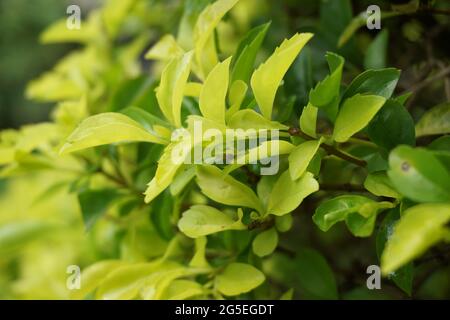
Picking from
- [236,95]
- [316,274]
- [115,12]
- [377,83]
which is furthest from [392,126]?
[115,12]

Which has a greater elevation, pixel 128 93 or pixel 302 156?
pixel 128 93

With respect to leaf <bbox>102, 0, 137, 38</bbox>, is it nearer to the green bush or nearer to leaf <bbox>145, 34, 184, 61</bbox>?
the green bush

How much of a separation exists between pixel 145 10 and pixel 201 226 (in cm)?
69

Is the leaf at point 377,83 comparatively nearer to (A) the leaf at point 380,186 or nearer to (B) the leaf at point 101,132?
(A) the leaf at point 380,186

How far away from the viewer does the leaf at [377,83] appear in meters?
0.49

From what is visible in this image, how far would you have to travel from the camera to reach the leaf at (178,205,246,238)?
20.1 inches

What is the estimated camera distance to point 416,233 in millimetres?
346

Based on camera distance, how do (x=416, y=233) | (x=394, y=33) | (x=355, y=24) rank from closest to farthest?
(x=416, y=233), (x=355, y=24), (x=394, y=33)

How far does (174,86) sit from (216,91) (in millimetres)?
45

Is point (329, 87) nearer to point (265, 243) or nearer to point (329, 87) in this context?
point (329, 87)

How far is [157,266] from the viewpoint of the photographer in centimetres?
63

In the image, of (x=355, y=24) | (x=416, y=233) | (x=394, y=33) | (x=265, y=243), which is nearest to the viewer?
(x=416, y=233)
